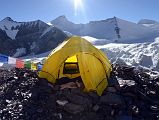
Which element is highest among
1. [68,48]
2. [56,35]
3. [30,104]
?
[56,35]

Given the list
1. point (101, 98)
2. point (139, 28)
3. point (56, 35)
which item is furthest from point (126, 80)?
Result: point (139, 28)

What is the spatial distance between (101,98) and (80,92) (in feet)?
2.90

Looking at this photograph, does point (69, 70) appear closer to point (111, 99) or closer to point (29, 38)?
point (111, 99)

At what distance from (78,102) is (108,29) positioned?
12842 cm

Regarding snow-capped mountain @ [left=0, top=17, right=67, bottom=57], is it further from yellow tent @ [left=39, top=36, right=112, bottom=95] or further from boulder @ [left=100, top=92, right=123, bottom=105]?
boulder @ [left=100, top=92, right=123, bottom=105]

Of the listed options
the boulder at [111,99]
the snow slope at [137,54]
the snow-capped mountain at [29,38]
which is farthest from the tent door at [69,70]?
the snow-capped mountain at [29,38]

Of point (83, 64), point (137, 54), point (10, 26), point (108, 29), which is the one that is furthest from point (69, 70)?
point (108, 29)

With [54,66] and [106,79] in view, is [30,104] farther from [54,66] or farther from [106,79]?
[106,79]

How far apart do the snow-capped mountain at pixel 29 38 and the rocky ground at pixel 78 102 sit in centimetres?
8704

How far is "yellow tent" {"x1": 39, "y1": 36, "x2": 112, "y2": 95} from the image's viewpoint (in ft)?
43.1

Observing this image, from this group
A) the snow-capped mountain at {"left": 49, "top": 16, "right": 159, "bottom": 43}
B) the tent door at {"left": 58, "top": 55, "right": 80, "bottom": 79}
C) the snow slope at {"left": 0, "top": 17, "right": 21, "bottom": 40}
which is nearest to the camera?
the tent door at {"left": 58, "top": 55, "right": 80, "bottom": 79}

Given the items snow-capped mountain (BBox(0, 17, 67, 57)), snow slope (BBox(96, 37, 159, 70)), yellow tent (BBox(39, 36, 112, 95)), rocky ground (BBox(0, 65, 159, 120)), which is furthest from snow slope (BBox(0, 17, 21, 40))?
rocky ground (BBox(0, 65, 159, 120))

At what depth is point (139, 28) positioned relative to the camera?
12925cm

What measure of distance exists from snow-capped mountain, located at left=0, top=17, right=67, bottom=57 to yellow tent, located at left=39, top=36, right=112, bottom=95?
86.1 metres
